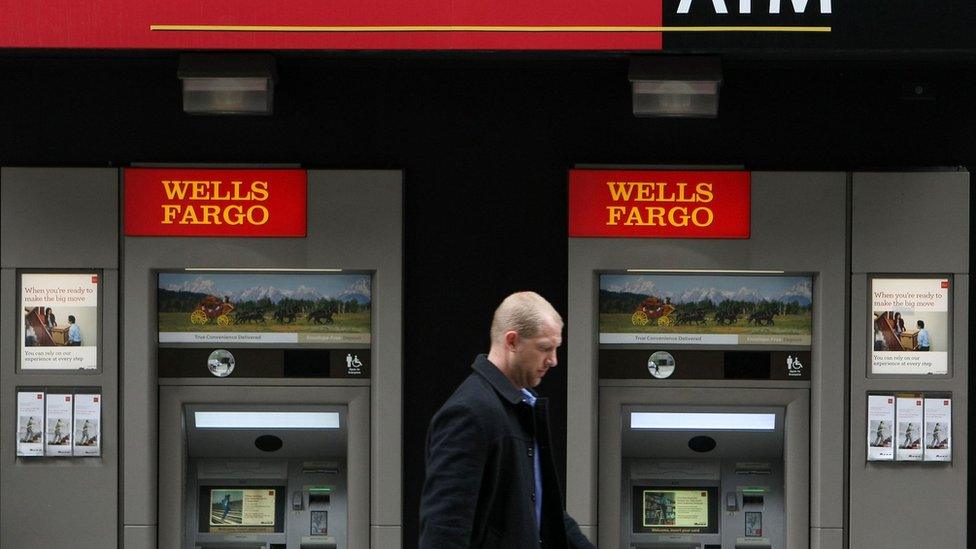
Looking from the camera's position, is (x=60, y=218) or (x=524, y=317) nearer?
(x=524, y=317)

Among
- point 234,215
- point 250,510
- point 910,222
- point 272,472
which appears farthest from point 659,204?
point 250,510

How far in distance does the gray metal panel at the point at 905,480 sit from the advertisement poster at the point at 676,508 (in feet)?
2.28

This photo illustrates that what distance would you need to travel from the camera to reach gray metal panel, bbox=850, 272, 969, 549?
554 centimetres

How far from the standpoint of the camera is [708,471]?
5.62 m

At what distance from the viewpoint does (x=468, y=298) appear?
227 inches

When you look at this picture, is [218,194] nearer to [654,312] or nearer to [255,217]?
[255,217]

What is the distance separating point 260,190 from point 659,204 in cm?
185

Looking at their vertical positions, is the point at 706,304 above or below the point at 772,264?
below

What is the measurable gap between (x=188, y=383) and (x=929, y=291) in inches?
136

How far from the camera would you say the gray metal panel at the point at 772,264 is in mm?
5535

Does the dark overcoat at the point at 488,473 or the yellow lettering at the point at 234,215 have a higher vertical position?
the yellow lettering at the point at 234,215

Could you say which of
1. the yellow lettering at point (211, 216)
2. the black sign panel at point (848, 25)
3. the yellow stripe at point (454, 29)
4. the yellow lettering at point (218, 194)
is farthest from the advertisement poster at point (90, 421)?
the black sign panel at point (848, 25)

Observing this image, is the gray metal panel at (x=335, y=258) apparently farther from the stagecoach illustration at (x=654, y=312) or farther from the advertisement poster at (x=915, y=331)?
the advertisement poster at (x=915, y=331)

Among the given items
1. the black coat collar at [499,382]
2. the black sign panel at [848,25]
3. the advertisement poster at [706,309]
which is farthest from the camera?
the advertisement poster at [706,309]
